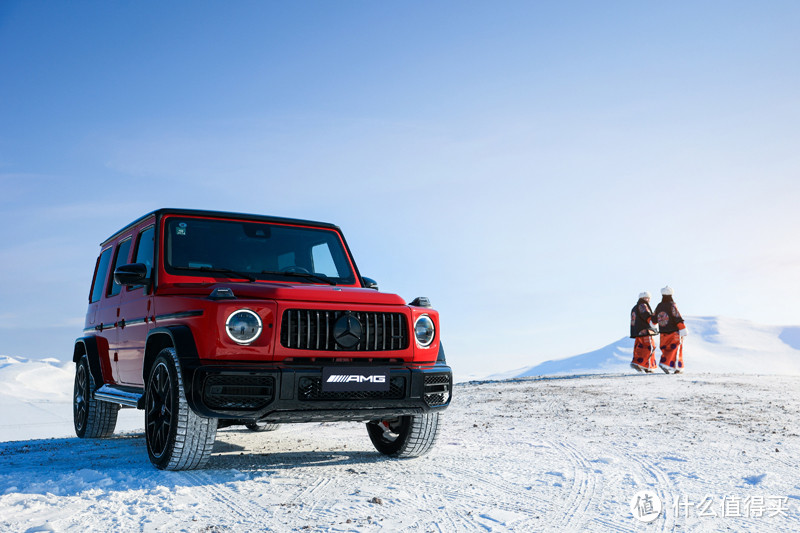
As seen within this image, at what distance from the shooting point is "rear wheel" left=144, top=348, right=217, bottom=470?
4.69 metres

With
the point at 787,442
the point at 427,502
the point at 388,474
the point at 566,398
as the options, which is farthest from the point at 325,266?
the point at 566,398

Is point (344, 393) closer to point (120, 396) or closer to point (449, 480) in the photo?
point (449, 480)

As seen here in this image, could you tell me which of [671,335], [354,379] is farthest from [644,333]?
[354,379]

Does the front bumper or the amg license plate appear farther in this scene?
the amg license plate

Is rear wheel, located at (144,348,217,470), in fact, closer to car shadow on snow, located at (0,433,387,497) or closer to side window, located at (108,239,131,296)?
car shadow on snow, located at (0,433,387,497)

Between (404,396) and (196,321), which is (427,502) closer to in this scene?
(404,396)

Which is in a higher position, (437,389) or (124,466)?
(437,389)

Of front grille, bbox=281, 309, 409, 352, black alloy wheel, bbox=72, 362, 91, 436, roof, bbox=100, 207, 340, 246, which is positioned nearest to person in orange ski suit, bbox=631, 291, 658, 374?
roof, bbox=100, 207, 340, 246

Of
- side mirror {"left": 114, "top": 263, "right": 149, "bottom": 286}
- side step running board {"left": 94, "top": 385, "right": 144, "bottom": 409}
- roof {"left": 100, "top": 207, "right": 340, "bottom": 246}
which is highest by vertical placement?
roof {"left": 100, "top": 207, "right": 340, "bottom": 246}

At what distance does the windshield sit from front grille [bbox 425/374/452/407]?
141 cm

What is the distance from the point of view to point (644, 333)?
1773cm

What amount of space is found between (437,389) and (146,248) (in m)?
3.11

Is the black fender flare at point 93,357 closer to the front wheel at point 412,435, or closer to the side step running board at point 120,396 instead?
the side step running board at point 120,396

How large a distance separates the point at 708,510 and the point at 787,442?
3476 millimetres
